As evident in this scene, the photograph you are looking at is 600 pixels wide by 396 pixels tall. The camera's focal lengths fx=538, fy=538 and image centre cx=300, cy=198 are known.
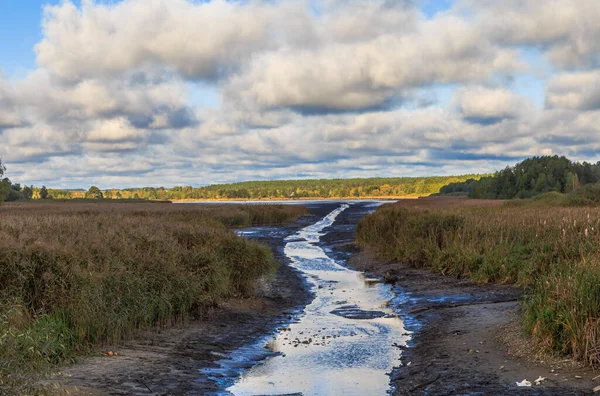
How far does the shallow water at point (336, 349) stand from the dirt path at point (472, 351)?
19.8 inches

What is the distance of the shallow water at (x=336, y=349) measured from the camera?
9930 millimetres

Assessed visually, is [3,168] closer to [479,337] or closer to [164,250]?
[164,250]

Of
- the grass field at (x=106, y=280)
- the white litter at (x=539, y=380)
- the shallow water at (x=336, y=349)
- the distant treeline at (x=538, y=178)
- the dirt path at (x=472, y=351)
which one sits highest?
the distant treeline at (x=538, y=178)

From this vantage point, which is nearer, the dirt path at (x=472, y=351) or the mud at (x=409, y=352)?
the dirt path at (x=472, y=351)

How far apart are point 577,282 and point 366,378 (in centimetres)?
431

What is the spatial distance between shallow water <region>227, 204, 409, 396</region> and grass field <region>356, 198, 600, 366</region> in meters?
3.27

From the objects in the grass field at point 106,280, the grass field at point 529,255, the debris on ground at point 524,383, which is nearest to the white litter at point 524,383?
the debris on ground at point 524,383

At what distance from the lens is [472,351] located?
1114 cm

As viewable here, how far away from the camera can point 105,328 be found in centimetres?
1176

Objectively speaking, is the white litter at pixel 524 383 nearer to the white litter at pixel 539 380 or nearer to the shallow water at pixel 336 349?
the white litter at pixel 539 380

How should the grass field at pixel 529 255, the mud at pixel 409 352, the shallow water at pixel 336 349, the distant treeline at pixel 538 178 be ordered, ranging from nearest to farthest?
the mud at pixel 409 352, the grass field at pixel 529 255, the shallow water at pixel 336 349, the distant treeline at pixel 538 178

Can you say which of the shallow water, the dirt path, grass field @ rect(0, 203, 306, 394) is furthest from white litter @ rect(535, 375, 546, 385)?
grass field @ rect(0, 203, 306, 394)

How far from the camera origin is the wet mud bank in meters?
8.95

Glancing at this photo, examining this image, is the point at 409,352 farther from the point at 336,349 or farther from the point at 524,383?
the point at 524,383
